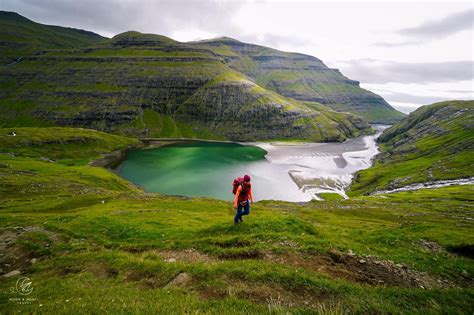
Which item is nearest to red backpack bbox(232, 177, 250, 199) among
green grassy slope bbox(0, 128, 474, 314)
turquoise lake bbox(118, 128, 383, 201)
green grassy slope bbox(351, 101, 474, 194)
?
green grassy slope bbox(0, 128, 474, 314)

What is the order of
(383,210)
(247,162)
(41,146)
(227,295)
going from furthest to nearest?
(247,162) < (41,146) < (383,210) < (227,295)

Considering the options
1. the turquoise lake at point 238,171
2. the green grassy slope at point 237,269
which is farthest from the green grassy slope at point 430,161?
the green grassy slope at point 237,269

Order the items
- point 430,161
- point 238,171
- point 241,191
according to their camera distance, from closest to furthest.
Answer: point 241,191
point 238,171
point 430,161

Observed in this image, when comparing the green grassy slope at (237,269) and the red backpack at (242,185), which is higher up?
the red backpack at (242,185)

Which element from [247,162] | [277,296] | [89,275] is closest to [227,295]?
[277,296]

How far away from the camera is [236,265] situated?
13.0m

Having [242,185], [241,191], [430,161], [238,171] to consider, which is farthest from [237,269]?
[430,161]

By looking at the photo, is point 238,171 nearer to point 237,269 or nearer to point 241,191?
point 241,191

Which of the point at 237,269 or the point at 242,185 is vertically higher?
the point at 242,185

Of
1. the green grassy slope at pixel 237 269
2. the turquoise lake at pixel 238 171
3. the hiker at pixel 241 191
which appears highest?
the hiker at pixel 241 191

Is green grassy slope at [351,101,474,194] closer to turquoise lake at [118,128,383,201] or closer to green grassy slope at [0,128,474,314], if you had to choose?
turquoise lake at [118,128,383,201]

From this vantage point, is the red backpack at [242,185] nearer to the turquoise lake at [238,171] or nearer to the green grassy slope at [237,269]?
the green grassy slope at [237,269]

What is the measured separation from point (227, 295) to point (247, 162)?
14216cm

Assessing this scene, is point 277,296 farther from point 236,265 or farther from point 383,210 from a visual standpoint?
point 383,210
